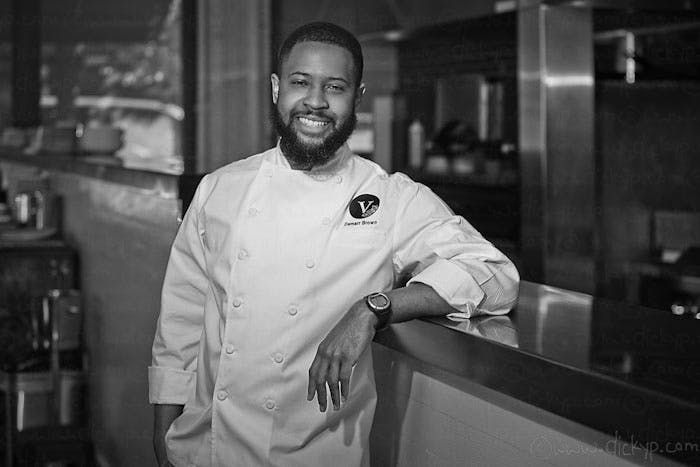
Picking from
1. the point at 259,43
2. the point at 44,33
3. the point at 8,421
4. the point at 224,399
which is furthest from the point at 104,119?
the point at 224,399

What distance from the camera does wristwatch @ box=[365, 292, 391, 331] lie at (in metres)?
1.42

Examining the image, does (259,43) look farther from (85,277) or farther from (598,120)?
(598,120)

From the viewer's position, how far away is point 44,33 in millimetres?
8688

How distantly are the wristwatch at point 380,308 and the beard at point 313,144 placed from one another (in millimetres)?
267

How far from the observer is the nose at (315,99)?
1548 mm

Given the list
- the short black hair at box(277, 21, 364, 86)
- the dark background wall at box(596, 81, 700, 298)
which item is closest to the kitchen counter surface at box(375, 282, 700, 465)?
the short black hair at box(277, 21, 364, 86)

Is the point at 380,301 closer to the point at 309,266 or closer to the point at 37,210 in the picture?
the point at 309,266

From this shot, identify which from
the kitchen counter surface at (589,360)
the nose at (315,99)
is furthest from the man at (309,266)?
the kitchen counter surface at (589,360)

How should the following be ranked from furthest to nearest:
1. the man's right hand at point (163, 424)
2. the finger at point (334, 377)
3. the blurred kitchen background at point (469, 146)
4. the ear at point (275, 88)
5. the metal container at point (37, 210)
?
the metal container at point (37, 210), the blurred kitchen background at point (469, 146), the man's right hand at point (163, 424), the ear at point (275, 88), the finger at point (334, 377)

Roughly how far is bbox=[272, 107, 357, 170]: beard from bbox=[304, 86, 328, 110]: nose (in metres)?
0.02

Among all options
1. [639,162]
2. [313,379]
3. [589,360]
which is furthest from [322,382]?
[639,162]

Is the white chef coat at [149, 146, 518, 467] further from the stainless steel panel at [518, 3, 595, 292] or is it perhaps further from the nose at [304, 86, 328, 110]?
the stainless steel panel at [518, 3, 595, 292]

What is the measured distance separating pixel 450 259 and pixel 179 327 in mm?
554

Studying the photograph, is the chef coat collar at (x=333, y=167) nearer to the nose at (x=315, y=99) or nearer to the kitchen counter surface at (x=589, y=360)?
the nose at (x=315, y=99)
